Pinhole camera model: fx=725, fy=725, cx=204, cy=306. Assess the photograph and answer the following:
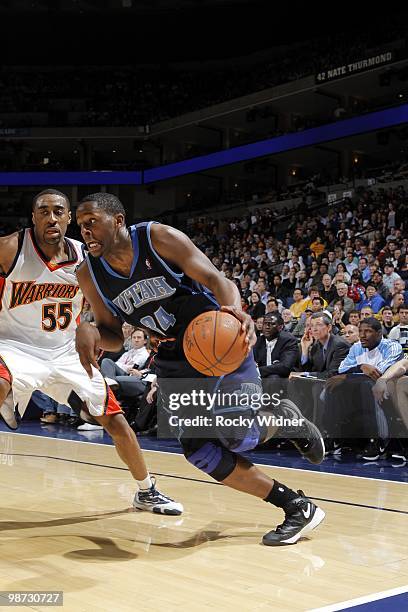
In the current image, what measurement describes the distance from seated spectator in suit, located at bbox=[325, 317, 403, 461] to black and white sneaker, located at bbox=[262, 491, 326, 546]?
9.15 ft

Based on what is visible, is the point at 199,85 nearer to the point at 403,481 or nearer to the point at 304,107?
the point at 304,107

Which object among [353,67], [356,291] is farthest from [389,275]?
[353,67]

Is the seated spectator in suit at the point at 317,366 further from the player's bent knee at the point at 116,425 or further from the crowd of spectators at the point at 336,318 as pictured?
the player's bent knee at the point at 116,425

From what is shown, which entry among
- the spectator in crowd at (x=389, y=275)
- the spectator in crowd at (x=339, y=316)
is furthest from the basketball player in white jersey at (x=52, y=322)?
the spectator in crowd at (x=389, y=275)

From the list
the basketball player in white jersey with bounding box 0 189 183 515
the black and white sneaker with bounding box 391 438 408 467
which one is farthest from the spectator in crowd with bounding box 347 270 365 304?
the basketball player in white jersey with bounding box 0 189 183 515

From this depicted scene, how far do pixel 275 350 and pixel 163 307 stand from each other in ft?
12.8

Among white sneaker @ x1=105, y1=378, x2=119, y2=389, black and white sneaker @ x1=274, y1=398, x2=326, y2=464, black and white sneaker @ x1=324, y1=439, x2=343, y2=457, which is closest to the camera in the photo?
black and white sneaker @ x1=274, y1=398, x2=326, y2=464

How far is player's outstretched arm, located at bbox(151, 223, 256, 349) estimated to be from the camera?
3023mm

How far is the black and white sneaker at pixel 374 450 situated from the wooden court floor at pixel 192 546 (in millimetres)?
902

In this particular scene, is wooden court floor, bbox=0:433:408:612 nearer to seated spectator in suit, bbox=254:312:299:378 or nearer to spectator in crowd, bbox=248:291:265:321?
seated spectator in suit, bbox=254:312:299:378

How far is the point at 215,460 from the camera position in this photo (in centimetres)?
349

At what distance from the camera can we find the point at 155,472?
584cm

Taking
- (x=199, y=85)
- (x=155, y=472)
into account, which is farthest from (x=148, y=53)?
(x=155, y=472)

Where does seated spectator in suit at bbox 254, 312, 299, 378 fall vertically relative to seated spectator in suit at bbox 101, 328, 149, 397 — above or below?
above
